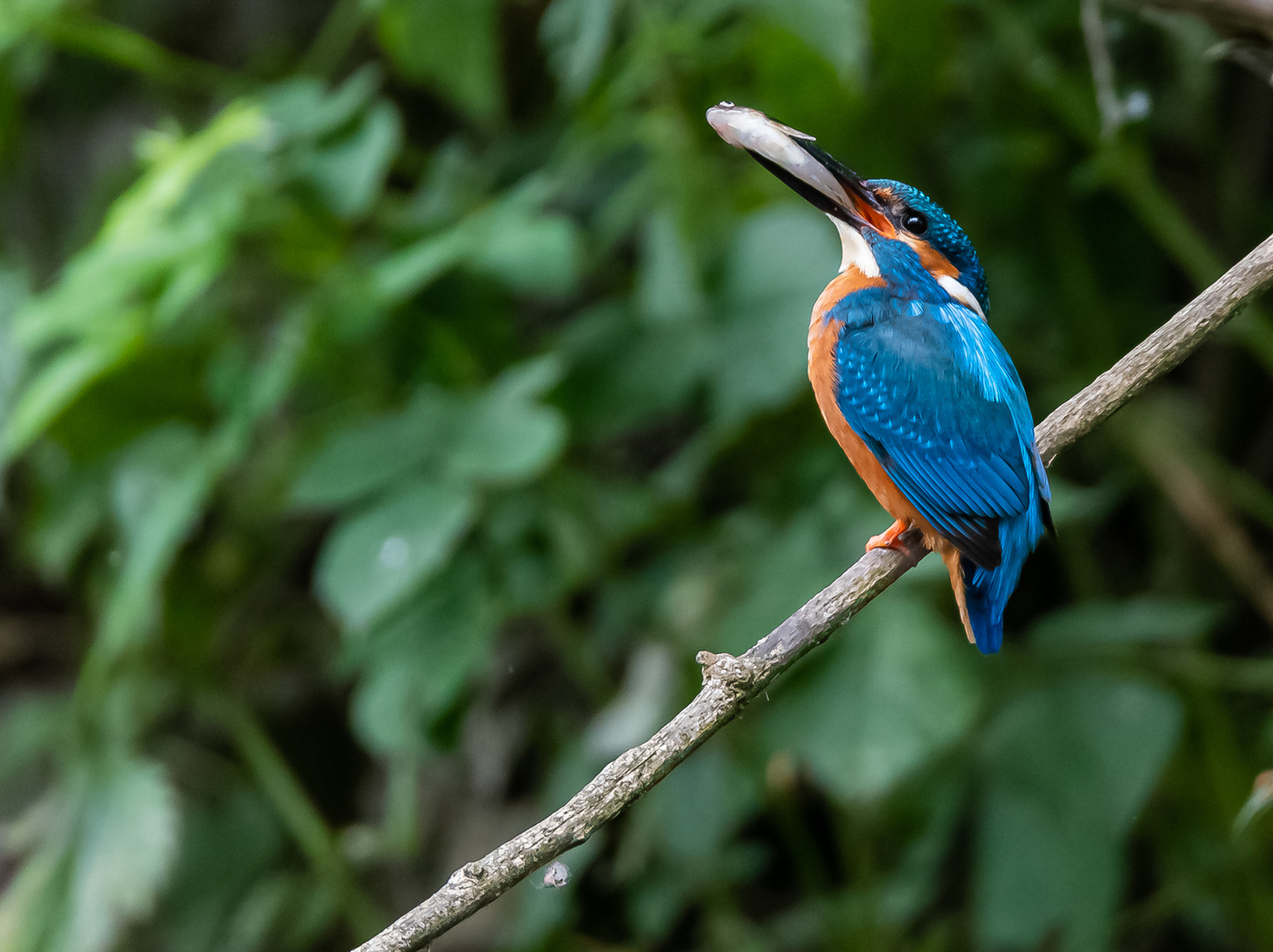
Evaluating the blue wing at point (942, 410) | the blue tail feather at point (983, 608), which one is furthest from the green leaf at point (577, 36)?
the blue tail feather at point (983, 608)

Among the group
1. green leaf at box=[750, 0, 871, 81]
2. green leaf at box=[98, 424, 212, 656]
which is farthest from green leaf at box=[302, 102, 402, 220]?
green leaf at box=[750, 0, 871, 81]

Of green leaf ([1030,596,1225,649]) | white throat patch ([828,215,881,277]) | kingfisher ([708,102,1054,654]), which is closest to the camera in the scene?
kingfisher ([708,102,1054,654])

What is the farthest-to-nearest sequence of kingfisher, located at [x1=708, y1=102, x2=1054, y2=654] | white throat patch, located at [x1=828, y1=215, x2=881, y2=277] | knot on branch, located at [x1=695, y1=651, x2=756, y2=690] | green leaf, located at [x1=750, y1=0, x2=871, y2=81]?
green leaf, located at [x1=750, y1=0, x2=871, y2=81], white throat patch, located at [x1=828, y1=215, x2=881, y2=277], kingfisher, located at [x1=708, y1=102, x2=1054, y2=654], knot on branch, located at [x1=695, y1=651, x2=756, y2=690]

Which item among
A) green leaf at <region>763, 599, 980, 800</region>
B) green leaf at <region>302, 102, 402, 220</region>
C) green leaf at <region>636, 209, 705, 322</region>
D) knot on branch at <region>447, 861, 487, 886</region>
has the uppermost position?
green leaf at <region>302, 102, 402, 220</region>

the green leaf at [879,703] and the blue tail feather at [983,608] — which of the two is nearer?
the blue tail feather at [983,608]

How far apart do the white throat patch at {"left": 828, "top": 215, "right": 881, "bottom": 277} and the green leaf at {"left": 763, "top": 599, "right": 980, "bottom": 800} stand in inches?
33.9

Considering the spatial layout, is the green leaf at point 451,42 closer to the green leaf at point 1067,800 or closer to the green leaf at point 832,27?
the green leaf at point 832,27

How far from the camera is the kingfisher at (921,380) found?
1.21 m

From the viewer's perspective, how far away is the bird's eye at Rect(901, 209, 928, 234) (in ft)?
4.57

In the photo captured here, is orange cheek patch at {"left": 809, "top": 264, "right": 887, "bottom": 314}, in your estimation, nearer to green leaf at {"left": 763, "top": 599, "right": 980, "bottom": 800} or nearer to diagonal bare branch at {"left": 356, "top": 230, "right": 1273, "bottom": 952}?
diagonal bare branch at {"left": 356, "top": 230, "right": 1273, "bottom": 952}

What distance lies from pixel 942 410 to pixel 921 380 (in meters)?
0.04

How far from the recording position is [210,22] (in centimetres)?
373

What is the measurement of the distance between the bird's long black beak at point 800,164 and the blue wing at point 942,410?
3.9 inches

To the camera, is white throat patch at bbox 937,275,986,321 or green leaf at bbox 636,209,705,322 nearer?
white throat patch at bbox 937,275,986,321
